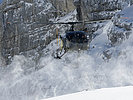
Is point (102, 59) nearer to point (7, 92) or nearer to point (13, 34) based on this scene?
point (7, 92)

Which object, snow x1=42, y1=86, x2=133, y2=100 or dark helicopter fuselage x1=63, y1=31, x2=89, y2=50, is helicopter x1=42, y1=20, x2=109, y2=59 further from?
snow x1=42, y1=86, x2=133, y2=100

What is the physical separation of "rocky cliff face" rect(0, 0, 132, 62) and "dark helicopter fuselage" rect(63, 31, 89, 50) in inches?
1277

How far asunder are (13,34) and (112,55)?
98.1 ft

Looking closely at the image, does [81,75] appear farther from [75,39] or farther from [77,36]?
[77,36]

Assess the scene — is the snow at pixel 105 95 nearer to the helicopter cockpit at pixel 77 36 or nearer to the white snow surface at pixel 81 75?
the helicopter cockpit at pixel 77 36

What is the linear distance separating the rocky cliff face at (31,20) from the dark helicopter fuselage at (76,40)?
3244 centimetres

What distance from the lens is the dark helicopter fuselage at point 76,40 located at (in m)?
10.8

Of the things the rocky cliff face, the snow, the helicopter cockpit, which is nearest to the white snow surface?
the rocky cliff face

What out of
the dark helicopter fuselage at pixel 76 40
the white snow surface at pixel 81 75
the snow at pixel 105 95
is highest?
the dark helicopter fuselage at pixel 76 40

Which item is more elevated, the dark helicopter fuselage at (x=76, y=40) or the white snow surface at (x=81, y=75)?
the dark helicopter fuselage at (x=76, y=40)

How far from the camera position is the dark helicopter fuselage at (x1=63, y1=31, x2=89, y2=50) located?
10.8 meters

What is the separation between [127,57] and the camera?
25547mm

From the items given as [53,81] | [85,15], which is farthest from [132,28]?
[85,15]

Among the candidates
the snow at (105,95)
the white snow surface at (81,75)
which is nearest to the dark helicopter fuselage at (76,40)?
the snow at (105,95)
